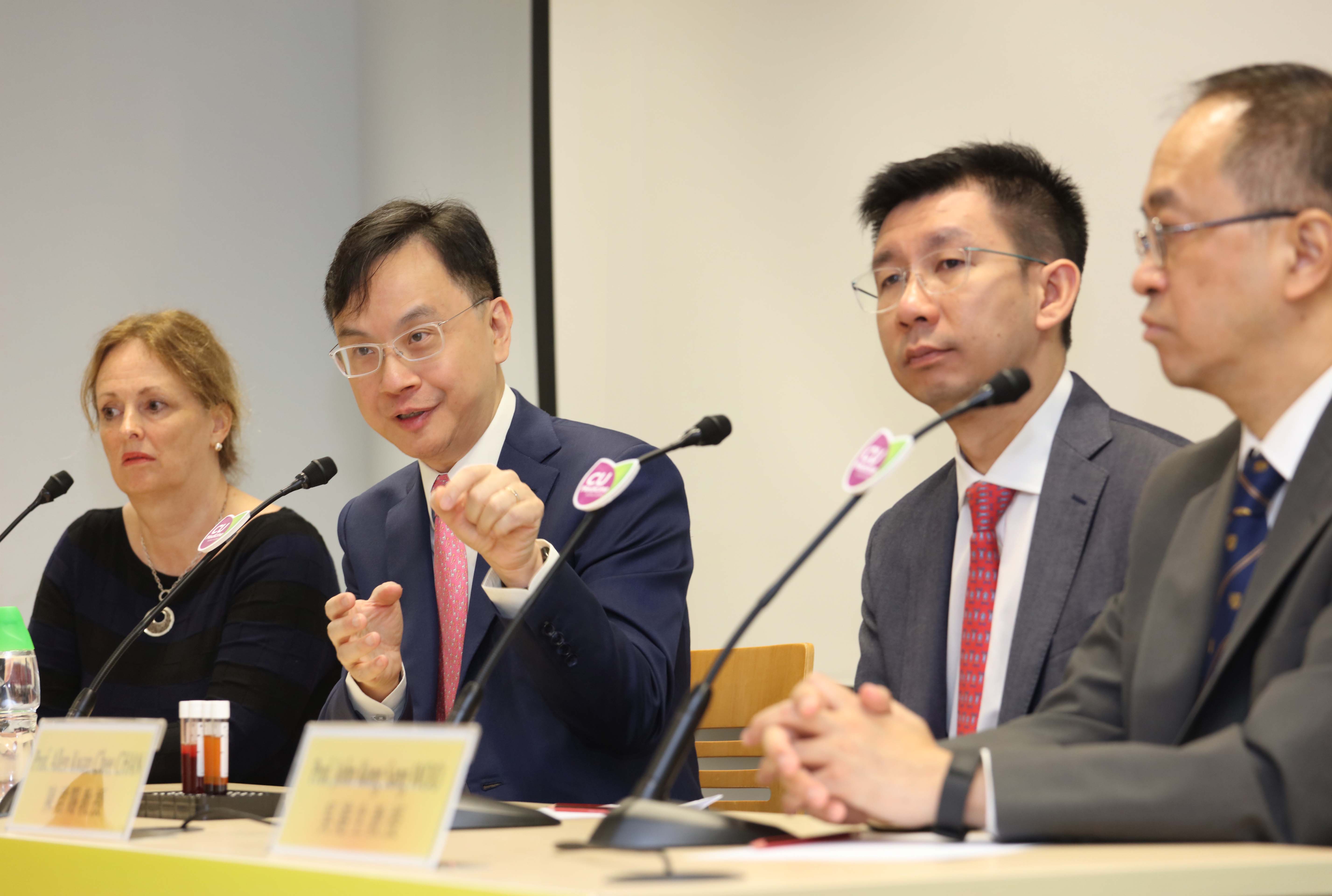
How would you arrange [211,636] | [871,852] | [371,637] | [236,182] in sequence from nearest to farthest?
[871,852] → [371,637] → [211,636] → [236,182]

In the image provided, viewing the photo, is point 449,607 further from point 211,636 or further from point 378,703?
point 211,636

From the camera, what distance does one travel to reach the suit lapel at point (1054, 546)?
1607 mm

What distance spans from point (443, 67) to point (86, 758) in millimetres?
2909

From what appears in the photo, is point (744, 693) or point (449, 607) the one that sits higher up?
point (449, 607)

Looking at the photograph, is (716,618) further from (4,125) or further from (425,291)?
(4,125)

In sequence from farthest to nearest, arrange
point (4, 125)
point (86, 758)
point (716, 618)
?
1. point (4, 125)
2. point (716, 618)
3. point (86, 758)

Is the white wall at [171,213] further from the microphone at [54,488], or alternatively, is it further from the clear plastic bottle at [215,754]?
the clear plastic bottle at [215,754]

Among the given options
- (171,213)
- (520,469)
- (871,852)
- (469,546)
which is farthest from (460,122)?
(871,852)

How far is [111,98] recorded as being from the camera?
3658 millimetres

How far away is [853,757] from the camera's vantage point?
1.06 metres

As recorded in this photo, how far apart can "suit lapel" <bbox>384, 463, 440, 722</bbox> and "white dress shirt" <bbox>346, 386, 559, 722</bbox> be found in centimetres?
2

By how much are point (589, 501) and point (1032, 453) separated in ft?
2.53

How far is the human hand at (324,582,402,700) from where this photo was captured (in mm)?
1781

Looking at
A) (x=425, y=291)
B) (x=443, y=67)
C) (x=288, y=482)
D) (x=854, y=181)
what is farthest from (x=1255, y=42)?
(x=288, y=482)
